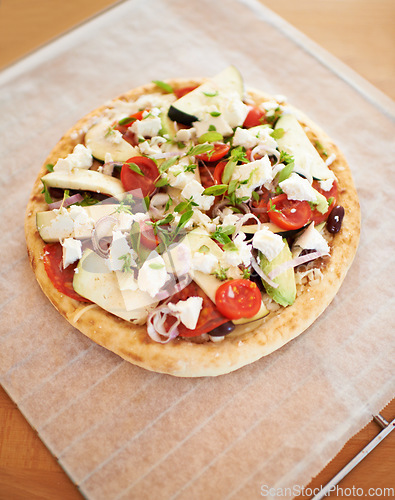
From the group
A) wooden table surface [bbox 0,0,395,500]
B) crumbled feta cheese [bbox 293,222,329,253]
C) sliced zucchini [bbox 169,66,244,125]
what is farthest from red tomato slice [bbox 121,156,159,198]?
wooden table surface [bbox 0,0,395,500]

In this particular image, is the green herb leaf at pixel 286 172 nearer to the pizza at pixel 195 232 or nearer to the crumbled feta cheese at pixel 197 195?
the pizza at pixel 195 232

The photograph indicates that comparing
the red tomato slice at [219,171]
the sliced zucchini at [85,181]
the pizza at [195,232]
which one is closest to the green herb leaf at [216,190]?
the pizza at [195,232]

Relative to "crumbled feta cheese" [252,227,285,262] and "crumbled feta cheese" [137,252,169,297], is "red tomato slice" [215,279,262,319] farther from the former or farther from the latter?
"crumbled feta cheese" [137,252,169,297]

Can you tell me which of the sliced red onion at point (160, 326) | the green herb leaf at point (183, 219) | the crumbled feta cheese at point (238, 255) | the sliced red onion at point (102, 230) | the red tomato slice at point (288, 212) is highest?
the red tomato slice at point (288, 212)

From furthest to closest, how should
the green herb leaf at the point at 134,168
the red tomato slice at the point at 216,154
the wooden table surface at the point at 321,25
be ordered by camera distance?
the wooden table surface at the point at 321,25, the red tomato slice at the point at 216,154, the green herb leaf at the point at 134,168

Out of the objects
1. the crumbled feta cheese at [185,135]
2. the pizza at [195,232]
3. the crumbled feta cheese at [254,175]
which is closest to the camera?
the pizza at [195,232]

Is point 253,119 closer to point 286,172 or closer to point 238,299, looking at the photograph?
point 286,172
